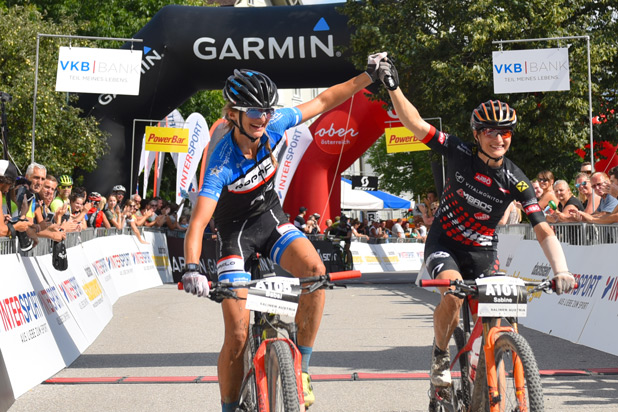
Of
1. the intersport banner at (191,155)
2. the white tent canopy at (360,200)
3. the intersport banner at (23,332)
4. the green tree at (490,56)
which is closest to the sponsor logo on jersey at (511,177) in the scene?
the intersport banner at (23,332)

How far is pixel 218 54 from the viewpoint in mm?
24859

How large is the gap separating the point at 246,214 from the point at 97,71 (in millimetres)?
17548

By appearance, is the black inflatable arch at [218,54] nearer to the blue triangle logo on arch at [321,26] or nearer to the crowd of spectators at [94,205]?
the blue triangle logo on arch at [321,26]

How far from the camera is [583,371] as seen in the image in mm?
8484

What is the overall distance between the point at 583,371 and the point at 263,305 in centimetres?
462

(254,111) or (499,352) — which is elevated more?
→ (254,111)

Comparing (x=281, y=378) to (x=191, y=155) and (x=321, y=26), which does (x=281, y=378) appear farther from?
(x=191, y=155)

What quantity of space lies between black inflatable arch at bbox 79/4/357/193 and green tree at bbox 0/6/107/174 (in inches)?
58.7

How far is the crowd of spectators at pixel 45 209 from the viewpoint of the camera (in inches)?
385

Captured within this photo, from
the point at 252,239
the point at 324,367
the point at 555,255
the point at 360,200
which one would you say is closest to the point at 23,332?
the point at 324,367

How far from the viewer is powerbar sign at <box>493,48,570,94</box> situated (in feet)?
65.8

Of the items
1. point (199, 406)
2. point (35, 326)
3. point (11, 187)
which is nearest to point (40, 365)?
point (35, 326)

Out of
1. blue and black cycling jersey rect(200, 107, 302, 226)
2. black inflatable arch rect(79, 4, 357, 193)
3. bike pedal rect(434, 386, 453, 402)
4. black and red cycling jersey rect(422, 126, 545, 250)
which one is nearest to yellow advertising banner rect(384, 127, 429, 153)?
black inflatable arch rect(79, 4, 357, 193)

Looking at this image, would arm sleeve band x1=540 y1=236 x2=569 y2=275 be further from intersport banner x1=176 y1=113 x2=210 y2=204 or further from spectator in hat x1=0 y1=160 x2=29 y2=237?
intersport banner x1=176 y1=113 x2=210 y2=204
